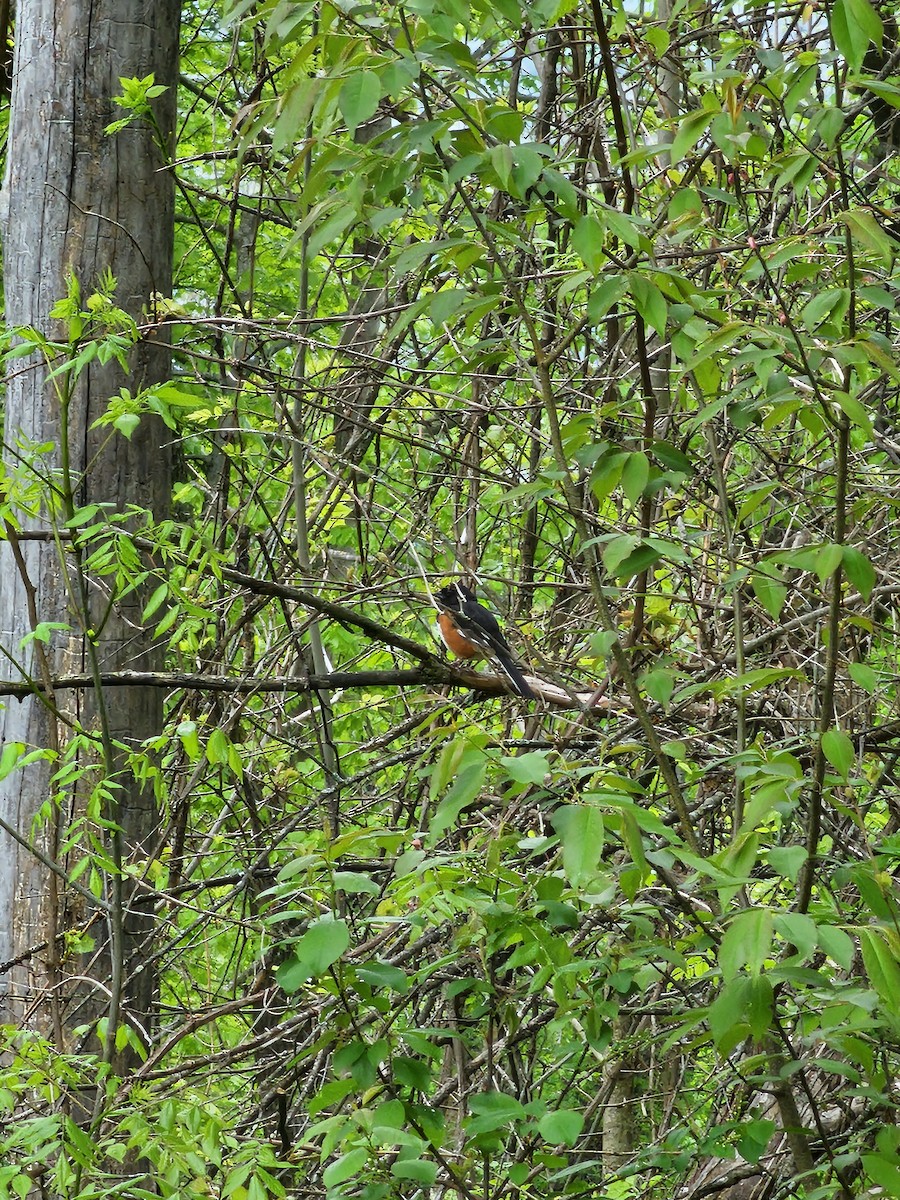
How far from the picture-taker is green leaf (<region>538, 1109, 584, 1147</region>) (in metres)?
1.80

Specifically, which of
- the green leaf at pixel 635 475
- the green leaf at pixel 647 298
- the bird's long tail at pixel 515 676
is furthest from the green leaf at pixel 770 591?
the bird's long tail at pixel 515 676

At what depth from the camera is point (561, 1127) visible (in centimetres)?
183

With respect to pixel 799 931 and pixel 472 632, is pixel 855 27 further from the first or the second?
pixel 472 632

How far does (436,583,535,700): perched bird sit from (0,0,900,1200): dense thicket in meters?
0.12

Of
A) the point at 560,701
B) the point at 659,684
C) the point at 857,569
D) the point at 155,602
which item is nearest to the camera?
the point at 857,569

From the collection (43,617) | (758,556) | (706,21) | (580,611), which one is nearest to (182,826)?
(43,617)

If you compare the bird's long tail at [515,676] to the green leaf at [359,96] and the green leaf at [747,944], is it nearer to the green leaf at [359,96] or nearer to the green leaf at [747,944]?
the green leaf at [747,944]

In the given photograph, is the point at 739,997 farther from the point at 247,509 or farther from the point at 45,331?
the point at 247,509

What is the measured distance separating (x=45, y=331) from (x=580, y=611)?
1830mm

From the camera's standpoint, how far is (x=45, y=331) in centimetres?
320

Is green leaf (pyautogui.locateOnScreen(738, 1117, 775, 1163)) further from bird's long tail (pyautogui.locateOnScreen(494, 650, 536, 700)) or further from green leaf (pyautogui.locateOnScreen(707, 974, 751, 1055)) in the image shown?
bird's long tail (pyautogui.locateOnScreen(494, 650, 536, 700))

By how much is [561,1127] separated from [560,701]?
6.12ft

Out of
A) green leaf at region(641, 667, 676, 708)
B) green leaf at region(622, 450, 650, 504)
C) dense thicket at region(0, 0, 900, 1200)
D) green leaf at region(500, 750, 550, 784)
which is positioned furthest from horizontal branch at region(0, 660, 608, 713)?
green leaf at region(500, 750, 550, 784)

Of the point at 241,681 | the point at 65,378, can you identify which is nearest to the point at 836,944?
the point at 241,681
